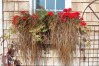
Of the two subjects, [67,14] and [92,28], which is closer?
[67,14]

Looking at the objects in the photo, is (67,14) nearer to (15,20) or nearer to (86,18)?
(86,18)

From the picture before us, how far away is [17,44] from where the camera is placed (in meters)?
6.68

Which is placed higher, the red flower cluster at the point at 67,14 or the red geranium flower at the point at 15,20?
the red flower cluster at the point at 67,14

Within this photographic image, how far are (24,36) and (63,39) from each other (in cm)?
78

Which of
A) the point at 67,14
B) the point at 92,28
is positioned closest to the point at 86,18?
the point at 92,28

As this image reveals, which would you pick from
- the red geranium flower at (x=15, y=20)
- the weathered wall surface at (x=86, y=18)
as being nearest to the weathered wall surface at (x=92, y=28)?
the weathered wall surface at (x=86, y=18)

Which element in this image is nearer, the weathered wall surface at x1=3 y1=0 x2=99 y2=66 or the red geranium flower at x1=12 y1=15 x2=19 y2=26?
the red geranium flower at x1=12 y1=15 x2=19 y2=26

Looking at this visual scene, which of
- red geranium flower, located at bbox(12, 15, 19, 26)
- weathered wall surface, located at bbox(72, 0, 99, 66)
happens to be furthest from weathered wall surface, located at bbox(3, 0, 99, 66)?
red geranium flower, located at bbox(12, 15, 19, 26)

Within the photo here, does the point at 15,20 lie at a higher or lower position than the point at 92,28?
higher

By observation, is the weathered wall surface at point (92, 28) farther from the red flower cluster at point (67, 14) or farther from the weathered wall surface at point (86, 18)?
the red flower cluster at point (67, 14)

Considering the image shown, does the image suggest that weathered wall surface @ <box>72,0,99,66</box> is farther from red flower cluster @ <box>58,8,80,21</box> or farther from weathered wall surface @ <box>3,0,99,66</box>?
red flower cluster @ <box>58,8,80,21</box>

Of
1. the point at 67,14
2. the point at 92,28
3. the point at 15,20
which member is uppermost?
the point at 67,14

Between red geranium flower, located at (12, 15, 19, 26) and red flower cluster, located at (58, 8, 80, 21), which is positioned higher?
red flower cluster, located at (58, 8, 80, 21)

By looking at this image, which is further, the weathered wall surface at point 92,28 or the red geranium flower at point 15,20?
the weathered wall surface at point 92,28
